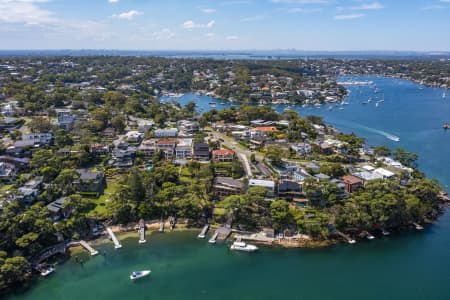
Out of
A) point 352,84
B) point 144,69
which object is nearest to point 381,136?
point 352,84

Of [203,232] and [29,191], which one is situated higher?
[29,191]

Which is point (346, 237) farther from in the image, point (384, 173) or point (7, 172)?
point (7, 172)

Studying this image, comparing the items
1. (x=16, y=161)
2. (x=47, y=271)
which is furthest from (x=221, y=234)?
(x=16, y=161)

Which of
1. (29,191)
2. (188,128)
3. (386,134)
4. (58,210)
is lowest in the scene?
(58,210)

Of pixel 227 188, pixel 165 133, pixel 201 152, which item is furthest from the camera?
pixel 165 133

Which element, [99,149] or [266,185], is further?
[99,149]

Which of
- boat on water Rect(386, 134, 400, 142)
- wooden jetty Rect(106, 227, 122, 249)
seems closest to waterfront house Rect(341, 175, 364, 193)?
wooden jetty Rect(106, 227, 122, 249)

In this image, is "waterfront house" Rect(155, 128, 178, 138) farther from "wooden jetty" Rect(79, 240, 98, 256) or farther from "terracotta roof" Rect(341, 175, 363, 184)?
"terracotta roof" Rect(341, 175, 363, 184)
